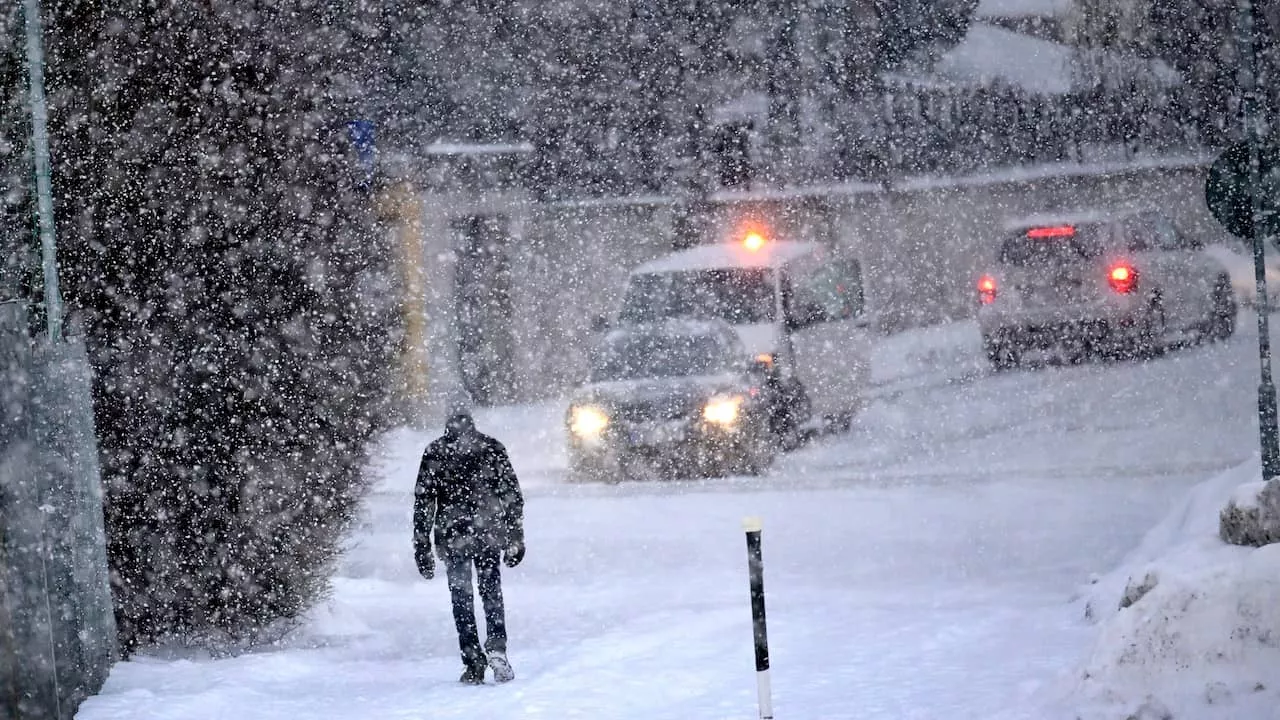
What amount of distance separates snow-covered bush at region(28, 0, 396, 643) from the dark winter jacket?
1.36 meters

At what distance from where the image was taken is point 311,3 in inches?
375

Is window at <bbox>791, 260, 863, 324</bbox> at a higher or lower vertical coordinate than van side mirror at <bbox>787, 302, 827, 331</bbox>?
higher

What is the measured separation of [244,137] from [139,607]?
2891 mm

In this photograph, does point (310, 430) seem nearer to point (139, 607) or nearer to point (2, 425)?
point (139, 607)

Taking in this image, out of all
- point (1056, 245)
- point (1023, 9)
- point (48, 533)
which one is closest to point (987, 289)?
point (1056, 245)

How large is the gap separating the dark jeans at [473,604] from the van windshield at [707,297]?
27.4 ft

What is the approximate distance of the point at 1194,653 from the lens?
228 inches

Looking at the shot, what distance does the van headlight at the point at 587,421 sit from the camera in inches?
592

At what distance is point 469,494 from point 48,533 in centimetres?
219

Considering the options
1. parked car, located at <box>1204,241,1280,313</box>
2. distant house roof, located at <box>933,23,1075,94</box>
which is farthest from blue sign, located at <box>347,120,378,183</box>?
distant house roof, located at <box>933,23,1075,94</box>

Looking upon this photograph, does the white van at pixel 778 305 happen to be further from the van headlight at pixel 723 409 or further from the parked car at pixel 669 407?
the van headlight at pixel 723 409

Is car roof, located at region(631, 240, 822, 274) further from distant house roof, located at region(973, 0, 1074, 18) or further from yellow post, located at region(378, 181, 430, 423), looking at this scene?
distant house roof, located at region(973, 0, 1074, 18)

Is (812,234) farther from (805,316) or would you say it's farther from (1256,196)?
(1256,196)

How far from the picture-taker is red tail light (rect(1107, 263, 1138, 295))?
63.0ft
